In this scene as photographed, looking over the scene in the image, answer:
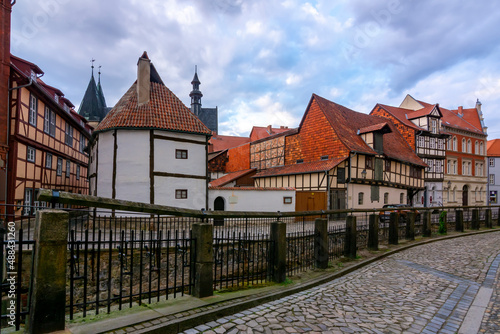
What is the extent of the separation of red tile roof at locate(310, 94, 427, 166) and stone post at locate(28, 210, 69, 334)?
21.5m

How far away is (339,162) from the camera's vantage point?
22.1m

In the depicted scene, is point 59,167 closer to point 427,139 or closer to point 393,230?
point 393,230

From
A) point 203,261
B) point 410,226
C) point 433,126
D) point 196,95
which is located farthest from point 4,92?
point 196,95

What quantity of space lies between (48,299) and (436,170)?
127ft

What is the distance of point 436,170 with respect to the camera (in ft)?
113

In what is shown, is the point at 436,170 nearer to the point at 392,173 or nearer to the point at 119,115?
the point at 392,173

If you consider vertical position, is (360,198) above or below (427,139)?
below

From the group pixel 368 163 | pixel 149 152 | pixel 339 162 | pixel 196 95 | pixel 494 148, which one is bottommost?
pixel 149 152

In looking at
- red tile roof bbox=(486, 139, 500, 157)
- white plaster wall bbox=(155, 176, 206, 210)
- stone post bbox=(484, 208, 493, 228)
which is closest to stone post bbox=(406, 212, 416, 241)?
stone post bbox=(484, 208, 493, 228)

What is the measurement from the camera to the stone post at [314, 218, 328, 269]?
7.75 meters

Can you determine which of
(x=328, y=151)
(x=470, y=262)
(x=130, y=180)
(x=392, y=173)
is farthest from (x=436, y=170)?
(x=130, y=180)

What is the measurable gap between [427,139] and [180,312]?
35.1 meters

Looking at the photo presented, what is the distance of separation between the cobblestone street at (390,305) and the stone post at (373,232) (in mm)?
1853

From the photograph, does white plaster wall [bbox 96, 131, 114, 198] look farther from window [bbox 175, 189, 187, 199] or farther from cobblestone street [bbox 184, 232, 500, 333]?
cobblestone street [bbox 184, 232, 500, 333]
